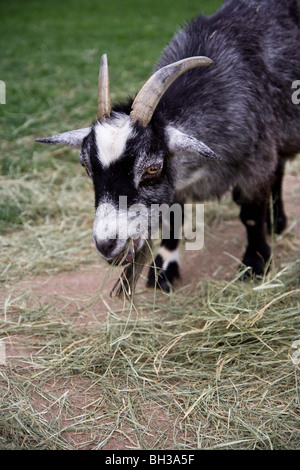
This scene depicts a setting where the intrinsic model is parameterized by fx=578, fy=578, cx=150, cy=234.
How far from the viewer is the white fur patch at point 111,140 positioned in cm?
311

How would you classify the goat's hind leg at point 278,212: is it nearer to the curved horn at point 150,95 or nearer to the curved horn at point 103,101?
the curved horn at point 150,95

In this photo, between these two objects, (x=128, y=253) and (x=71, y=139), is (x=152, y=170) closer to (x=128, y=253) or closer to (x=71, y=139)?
(x=128, y=253)

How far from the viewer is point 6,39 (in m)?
10.9

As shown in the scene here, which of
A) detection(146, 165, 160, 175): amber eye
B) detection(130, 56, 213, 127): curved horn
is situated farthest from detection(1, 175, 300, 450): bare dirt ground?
detection(130, 56, 213, 127): curved horn

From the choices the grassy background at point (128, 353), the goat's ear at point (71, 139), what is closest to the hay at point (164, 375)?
the grassy background at point (128, 353)

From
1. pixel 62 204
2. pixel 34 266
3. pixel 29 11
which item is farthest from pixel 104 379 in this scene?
pixel 29 11

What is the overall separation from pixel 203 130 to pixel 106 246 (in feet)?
3.72

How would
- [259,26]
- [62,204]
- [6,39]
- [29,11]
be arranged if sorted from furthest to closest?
[29,11]
[6,39]
[62,204]
[259,26]

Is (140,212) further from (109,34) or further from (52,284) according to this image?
(109,34)

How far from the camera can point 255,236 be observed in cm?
425

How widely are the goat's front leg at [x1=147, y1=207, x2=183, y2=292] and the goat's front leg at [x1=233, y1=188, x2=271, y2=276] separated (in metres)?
0.51

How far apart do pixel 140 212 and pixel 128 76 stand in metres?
5.70
